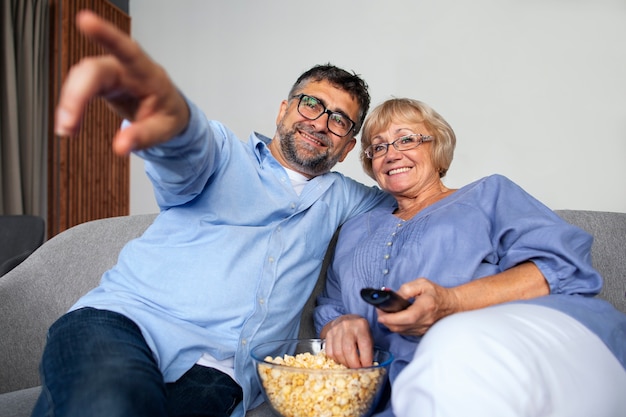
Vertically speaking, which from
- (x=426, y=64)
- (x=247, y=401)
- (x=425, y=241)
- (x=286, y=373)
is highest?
(x=426, y=64)

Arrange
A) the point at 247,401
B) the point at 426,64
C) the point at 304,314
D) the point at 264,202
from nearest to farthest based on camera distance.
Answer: the point at 247,401 → the point at 264,202 → the point at 304,314 → the point at 426,64

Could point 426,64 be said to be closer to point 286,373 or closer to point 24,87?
point 24,87

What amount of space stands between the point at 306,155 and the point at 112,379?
939mm

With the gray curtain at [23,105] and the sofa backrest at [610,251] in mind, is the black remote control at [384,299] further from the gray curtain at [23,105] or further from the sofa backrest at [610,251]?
the gray curtain at [23,105]

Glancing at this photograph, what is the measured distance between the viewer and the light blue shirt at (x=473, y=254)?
1318 millimetres

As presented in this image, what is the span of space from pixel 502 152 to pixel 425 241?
10.3 ft

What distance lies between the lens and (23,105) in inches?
175

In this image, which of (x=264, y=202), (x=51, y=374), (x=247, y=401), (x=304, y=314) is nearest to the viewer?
(x=51, y=374)

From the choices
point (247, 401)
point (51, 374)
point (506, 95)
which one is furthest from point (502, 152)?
Result: point (51, 374)

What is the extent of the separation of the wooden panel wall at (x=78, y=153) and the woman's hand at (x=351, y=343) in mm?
3685

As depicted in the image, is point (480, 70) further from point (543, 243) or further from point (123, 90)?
point (123, 90)

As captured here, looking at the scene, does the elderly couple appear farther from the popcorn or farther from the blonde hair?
the popcorn

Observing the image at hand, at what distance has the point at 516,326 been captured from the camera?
103 centimetres

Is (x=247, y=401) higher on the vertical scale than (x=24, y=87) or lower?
lower
